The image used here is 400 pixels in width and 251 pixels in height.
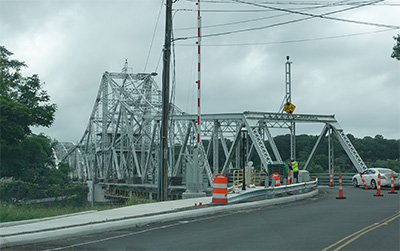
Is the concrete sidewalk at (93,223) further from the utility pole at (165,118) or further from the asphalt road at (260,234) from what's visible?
the utility pole at (165,118)

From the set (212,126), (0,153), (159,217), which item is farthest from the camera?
(212,126)

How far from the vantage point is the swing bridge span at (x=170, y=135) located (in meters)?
40.7

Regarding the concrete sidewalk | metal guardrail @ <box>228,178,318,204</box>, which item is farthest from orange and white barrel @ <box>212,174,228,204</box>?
metal guardrail @ <box>228,178,318,204</box>

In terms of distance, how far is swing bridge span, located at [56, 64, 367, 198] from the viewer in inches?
1602

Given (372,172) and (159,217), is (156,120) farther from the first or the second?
(159,217)

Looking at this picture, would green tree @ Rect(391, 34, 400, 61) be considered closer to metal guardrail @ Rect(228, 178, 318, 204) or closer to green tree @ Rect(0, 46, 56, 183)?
metal guardrail @ Rect(228, 178, 318, 204)

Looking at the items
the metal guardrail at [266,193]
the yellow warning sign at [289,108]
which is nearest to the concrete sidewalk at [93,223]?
the metal guardrail at [266,193]

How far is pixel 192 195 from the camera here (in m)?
23.4

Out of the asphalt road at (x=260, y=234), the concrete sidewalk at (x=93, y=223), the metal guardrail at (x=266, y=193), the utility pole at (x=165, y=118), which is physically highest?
the utility pole at (x=165, y=118)

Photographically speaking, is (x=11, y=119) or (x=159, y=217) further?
(x=11, y=119)

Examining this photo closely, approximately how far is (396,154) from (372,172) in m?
66.1

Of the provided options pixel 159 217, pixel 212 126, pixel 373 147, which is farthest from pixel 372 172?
pixel 373 147

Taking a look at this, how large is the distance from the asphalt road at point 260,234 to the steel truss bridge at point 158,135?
8.56 metres

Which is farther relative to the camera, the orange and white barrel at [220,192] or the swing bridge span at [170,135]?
the swing bridge span at [170,135]
